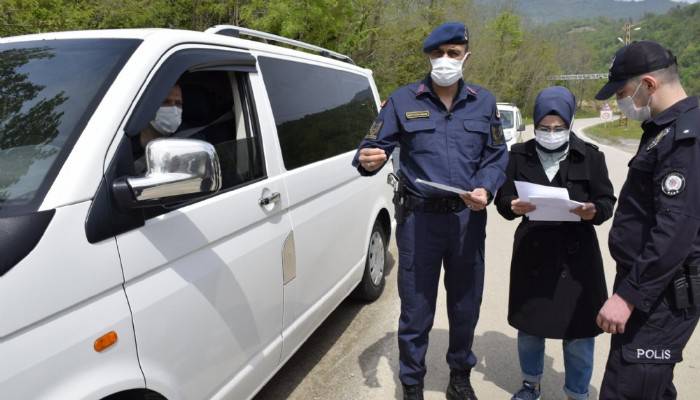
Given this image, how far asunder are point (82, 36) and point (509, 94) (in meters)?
50.1

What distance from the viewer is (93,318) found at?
5.27ft

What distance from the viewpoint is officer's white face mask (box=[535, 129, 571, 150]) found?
2.64 metres

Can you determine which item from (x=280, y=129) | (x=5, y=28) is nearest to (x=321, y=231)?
(x=280, y=129)

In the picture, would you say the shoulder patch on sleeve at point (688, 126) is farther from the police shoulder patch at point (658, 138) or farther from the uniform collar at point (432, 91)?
the uniform collar at point (432, 91)

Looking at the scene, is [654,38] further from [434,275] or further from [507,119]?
[434,275]

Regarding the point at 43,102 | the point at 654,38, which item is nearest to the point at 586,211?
the point at 43,102

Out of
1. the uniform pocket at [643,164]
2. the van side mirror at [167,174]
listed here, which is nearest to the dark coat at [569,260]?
the uniform pocket at [643,164]

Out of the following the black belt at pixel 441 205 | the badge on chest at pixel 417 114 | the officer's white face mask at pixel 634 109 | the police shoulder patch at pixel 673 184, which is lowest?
the black belt at pixel 441 205

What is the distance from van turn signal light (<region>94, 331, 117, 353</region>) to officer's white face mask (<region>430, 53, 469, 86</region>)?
2.02m

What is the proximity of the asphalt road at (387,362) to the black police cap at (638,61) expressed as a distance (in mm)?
2028

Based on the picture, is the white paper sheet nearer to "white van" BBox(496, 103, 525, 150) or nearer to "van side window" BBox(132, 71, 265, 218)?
"van side window" BBox(132, 71, 265, 218)

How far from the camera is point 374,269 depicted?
4.53m

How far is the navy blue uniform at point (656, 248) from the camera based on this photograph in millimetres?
1783

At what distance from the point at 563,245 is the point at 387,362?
5.07 feet
